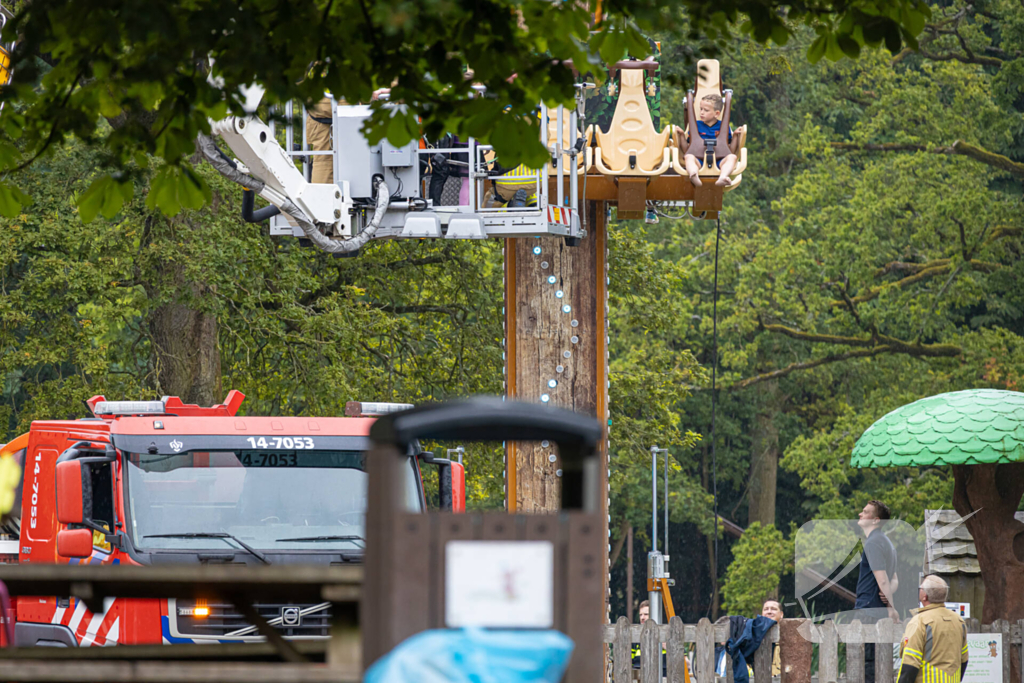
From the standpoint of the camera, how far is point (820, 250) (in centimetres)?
3434

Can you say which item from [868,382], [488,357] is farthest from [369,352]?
[868,382]

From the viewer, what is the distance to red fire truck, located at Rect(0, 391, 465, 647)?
359 inches

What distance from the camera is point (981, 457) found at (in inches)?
490

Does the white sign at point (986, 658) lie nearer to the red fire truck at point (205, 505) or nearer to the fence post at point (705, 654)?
the fence post at point (705, 654)

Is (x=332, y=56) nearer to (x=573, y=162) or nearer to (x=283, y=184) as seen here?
(x=573, y=162)

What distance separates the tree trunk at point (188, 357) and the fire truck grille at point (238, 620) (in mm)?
10318

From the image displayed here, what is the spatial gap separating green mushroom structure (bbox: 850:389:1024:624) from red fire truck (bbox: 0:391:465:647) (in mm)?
5083

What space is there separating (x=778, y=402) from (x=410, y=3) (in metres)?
39.1

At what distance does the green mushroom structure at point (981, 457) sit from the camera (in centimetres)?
1253

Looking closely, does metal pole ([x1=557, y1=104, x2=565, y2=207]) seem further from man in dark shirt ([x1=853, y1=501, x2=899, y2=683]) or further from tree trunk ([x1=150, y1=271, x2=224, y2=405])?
tree trunk ([x1=150, y1=271, x2=224, y2=405])

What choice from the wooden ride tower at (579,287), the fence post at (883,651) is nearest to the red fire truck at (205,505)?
the wooden ride tower at (579,287)

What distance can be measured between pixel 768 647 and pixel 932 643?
1.81 metres

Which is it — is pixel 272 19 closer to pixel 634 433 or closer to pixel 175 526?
pixel 175 526

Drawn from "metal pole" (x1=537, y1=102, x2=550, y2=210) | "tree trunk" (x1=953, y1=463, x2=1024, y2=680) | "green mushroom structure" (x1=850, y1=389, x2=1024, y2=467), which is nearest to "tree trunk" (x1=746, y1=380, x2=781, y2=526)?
"tree trunk" (x1=953, y1=463, x2=1024, y2=680)
